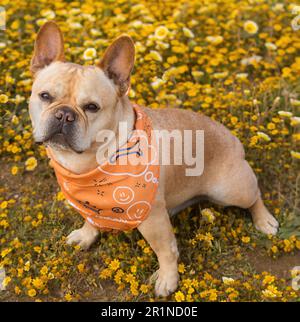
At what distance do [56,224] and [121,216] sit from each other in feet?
2.86

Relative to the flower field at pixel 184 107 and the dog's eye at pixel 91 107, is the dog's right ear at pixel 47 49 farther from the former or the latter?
the flower field at pixel 184 107

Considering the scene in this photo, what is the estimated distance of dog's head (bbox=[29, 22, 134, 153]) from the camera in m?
2.76

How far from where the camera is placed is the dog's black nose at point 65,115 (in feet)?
8.89

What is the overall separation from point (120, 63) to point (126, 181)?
2.28 feet

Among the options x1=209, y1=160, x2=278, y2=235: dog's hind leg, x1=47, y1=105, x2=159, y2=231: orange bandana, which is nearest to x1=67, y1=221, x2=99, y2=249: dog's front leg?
x1=47, y1=105, x2=159, y2=231: orange bandana

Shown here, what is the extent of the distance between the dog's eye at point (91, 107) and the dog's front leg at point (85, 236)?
1158mm

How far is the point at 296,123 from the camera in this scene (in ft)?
13.4

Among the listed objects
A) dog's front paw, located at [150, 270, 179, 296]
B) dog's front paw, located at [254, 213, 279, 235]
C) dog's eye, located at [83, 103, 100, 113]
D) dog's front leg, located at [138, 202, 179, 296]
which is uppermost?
dog's eye, located at [83, 103, 100, 113]

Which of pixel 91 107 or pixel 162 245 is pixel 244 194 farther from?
pixel 91 107

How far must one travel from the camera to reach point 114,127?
293 cm

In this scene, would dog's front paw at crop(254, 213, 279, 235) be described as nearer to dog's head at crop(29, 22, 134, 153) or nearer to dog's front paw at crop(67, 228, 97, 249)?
dog's front paw at crop(67, 228, 97, 249)

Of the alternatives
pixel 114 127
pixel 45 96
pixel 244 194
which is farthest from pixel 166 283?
pixel 45 96

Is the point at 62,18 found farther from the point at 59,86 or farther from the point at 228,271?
the point at 228,271

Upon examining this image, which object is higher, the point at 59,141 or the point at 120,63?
the point at 120,63
